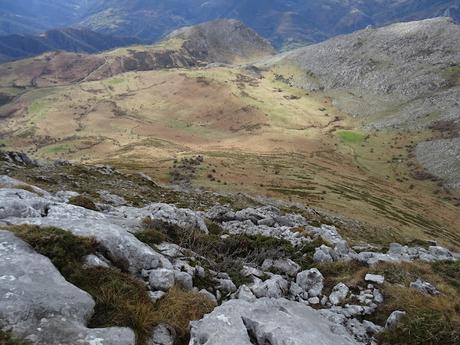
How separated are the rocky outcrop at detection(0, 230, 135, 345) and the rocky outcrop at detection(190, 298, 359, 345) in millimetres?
2059

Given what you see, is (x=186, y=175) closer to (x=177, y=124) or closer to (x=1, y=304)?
(x=1, y=304)

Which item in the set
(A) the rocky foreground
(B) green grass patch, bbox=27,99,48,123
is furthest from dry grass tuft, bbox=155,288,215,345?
(B) green grass patch, bbox=27,99,48,123

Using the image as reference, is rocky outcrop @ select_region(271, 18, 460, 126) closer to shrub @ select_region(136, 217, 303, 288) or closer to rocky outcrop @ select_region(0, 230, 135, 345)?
shrub @ select_region(136, 217, 303, 288)

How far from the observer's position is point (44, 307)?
10.2 metres

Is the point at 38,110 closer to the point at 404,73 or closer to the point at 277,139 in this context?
the point at 277,139

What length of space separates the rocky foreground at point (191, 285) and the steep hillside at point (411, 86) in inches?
3422

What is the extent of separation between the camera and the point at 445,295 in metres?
16.4

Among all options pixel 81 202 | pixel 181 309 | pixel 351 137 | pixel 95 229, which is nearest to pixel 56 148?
pixel 351 137

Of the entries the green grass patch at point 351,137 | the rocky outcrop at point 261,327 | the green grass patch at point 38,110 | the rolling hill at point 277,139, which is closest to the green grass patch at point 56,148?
the rolling hill at point 277,139

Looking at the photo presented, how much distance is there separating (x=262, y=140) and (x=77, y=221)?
109863 millimetres

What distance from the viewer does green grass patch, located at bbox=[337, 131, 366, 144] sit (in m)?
126

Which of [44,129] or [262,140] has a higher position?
[262,140]

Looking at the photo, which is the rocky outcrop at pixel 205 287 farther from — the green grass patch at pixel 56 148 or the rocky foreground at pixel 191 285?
the green grass patch at pixel 56 148

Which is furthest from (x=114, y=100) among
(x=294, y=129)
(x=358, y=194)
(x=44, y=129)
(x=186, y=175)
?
(x=358, y=194)
